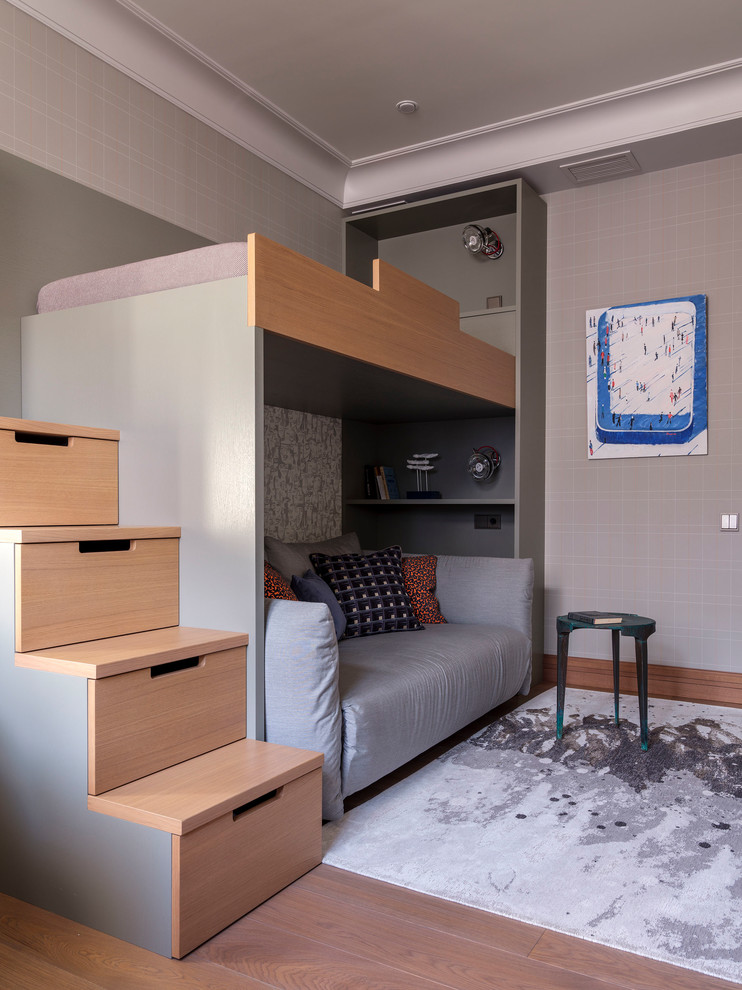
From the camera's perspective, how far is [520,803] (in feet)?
8.09

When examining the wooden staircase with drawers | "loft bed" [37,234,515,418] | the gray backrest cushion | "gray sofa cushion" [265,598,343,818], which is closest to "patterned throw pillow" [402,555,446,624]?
the gray backrest cushion

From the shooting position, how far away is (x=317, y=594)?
10.4 ft

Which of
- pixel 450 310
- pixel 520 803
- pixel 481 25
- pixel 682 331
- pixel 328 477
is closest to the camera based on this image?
pixel 520 803

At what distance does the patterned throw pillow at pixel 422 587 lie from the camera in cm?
371

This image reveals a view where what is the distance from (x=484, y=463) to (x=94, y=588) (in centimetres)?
274

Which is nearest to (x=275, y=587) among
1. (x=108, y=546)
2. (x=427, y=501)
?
(x=108, y=546)

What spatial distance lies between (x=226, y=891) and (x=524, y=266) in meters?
3.43

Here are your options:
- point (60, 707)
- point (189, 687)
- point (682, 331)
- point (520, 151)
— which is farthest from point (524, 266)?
point (60, 707)

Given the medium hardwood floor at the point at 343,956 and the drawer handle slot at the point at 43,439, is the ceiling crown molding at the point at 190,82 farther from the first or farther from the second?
the medium hardwood floor at the point at 343,956

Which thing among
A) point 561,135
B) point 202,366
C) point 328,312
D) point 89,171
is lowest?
point 202,366

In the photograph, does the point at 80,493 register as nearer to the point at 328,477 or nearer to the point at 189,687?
the point at 189,687

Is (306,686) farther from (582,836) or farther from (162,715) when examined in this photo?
(582,836)

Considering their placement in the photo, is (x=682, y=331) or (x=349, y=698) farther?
(x=682, y=331)

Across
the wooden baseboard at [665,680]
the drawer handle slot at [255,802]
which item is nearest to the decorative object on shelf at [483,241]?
the wooden baseboard at [665,680]
